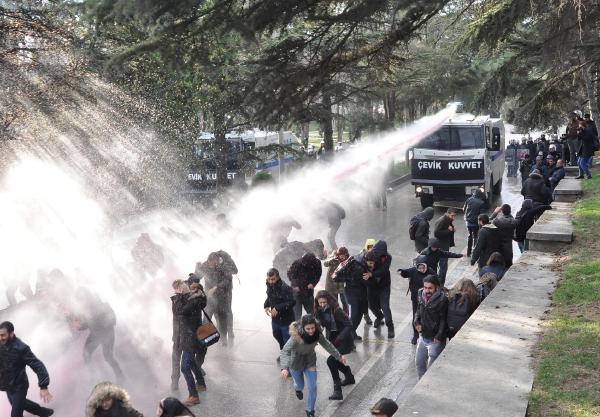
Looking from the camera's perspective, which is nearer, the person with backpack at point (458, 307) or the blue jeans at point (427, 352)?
the blue jeans at point (427, 352)

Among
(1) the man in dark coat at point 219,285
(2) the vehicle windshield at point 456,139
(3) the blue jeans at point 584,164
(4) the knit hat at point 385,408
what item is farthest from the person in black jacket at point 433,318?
(2) the vehicle windshield at point 456,139

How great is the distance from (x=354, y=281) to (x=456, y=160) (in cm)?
1348

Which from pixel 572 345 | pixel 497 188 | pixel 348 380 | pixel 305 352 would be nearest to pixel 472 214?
pixel 348 380

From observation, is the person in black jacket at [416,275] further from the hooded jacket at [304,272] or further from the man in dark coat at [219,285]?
the man in dark coat at [219,285]

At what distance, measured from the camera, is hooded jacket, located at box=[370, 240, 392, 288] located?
10.8 metres

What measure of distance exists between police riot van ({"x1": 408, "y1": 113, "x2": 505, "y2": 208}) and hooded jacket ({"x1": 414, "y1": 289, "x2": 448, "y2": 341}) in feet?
50.0

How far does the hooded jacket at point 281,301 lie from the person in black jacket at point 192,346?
102 centimetres

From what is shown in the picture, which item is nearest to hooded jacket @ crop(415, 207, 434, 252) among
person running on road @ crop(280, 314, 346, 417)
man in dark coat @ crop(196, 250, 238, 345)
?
man in dark coat @ crop(196, 250, 238, 345)

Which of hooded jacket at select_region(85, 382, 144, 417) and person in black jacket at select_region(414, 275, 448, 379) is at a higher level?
hooded jacket at select_region(85, 382, 144, 417)

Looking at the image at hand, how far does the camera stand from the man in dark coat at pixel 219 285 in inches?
433

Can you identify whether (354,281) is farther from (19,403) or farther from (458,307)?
(19,403)

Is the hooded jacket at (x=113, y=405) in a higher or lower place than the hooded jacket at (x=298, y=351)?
higher

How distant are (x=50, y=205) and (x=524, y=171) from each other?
17.2 meters

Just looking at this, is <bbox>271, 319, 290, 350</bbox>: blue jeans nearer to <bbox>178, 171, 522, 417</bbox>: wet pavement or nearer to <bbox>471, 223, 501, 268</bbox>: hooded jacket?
<bbox>178, 171, 522, 417</bbox>: wet pavement
